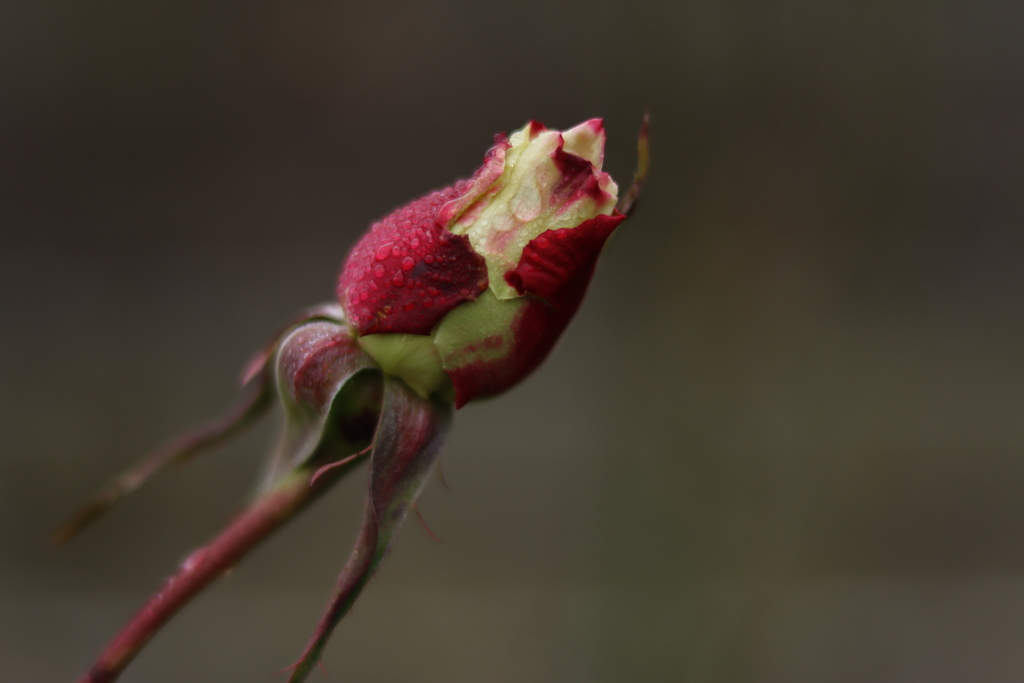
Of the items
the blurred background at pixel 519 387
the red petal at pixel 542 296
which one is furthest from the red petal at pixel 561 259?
the blurred background at pixel 519 387

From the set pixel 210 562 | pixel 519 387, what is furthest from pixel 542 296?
pixel 519 387

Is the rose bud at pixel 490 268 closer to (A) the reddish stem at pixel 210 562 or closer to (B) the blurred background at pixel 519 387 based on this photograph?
(A) the reddish stem at pixel 210 562

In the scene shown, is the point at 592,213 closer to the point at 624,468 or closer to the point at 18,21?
the point at 624,468

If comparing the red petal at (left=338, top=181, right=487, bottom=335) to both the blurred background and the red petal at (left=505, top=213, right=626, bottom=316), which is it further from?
the blurred background

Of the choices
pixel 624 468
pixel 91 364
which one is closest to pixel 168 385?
pixel 91 364

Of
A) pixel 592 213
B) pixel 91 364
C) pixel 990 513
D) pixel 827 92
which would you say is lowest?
pixel 990 513

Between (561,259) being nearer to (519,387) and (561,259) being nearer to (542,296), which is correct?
(542,296)

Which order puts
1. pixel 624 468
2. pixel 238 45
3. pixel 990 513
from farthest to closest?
pixel 990 513
pixel 238 45
pixel 624 468
